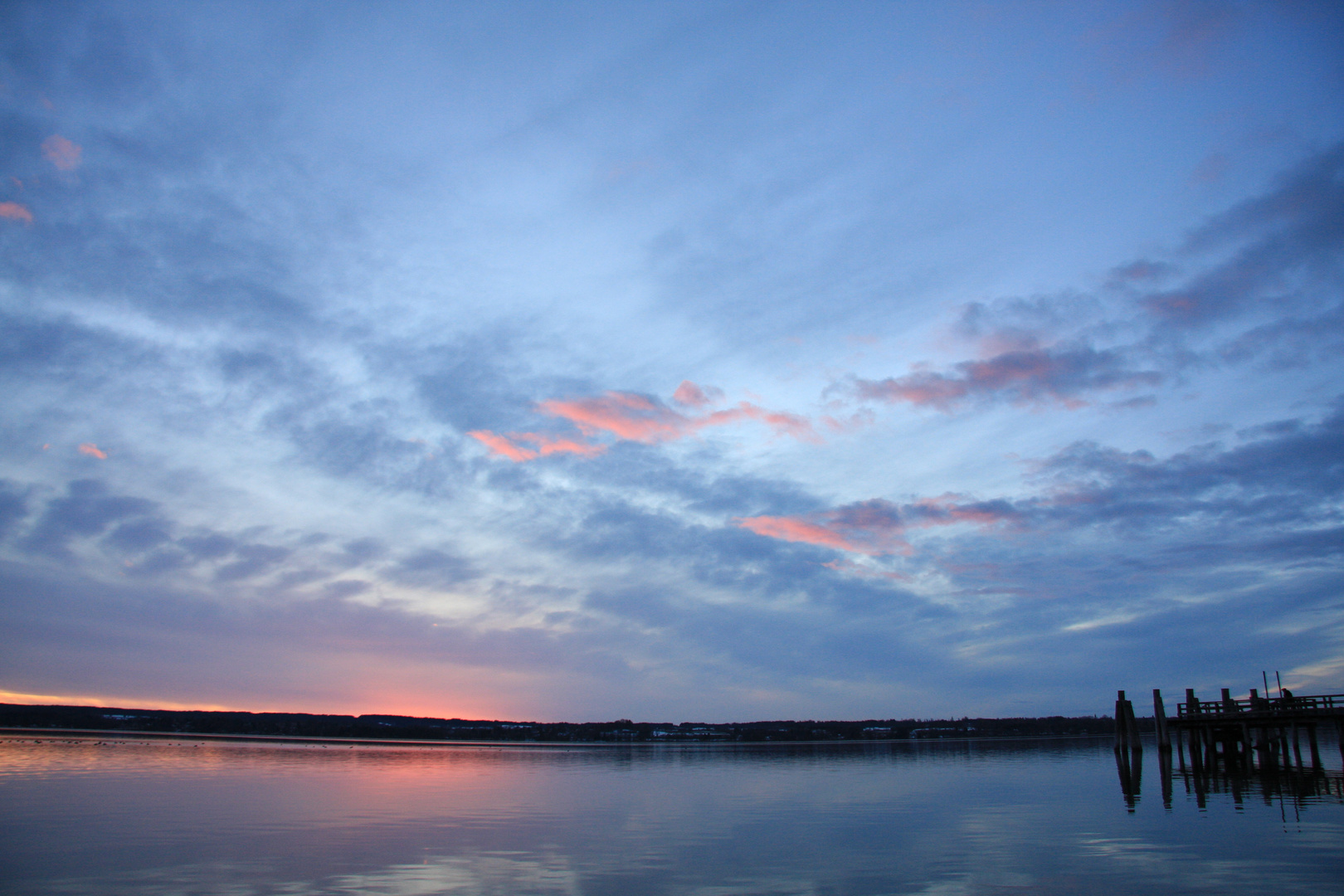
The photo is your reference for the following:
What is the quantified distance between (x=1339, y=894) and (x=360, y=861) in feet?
78.0

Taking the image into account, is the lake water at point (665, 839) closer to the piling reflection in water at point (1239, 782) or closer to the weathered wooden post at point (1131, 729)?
the piling reflection in water at point (1239, 782)

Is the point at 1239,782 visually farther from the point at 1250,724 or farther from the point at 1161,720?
the point at 1161,720

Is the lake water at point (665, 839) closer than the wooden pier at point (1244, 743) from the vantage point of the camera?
Yes

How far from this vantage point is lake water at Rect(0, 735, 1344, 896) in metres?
19.0

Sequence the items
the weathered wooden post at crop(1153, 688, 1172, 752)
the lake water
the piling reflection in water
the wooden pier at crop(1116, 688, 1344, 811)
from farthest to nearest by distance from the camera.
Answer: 1. the weathered wooden post at crop(1153, 688, 1172, 752)
2. the wooden pier at crop(1116, 688, 1344, 811)
3. the piling reflection in water
4. the lake water

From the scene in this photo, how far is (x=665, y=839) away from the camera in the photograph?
2736 cm

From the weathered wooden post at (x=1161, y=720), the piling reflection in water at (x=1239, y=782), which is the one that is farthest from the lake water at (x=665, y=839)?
the weathered wooden post at (x=1161, y=720)

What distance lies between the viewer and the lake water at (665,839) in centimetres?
1898

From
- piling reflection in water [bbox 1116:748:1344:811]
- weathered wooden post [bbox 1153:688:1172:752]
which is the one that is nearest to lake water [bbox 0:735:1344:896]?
piling reflection in water [bbox 1116:748:1344:811]

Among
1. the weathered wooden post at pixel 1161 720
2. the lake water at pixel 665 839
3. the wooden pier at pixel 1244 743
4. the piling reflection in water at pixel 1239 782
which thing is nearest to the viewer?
the lake water at pixel 665 839

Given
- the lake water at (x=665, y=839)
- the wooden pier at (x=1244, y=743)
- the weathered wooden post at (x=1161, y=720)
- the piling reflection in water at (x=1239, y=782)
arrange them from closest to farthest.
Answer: the lake water at (x=665, y=839), the piling reflection in water at (x=1239, y=782), the wooden pier at (x=1244, y=743), the weathered wooden post at (x=1161, y=720)

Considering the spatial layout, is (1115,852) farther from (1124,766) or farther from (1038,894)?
(1124,766)

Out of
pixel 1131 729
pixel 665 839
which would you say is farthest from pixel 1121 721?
pixel 665 839

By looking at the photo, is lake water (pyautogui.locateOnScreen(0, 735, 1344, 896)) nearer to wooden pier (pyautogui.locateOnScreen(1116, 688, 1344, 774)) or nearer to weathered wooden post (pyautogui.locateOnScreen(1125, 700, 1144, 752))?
wooden pier (pyautogui.locateOnScreen(1116, 688, 1344, 774))
